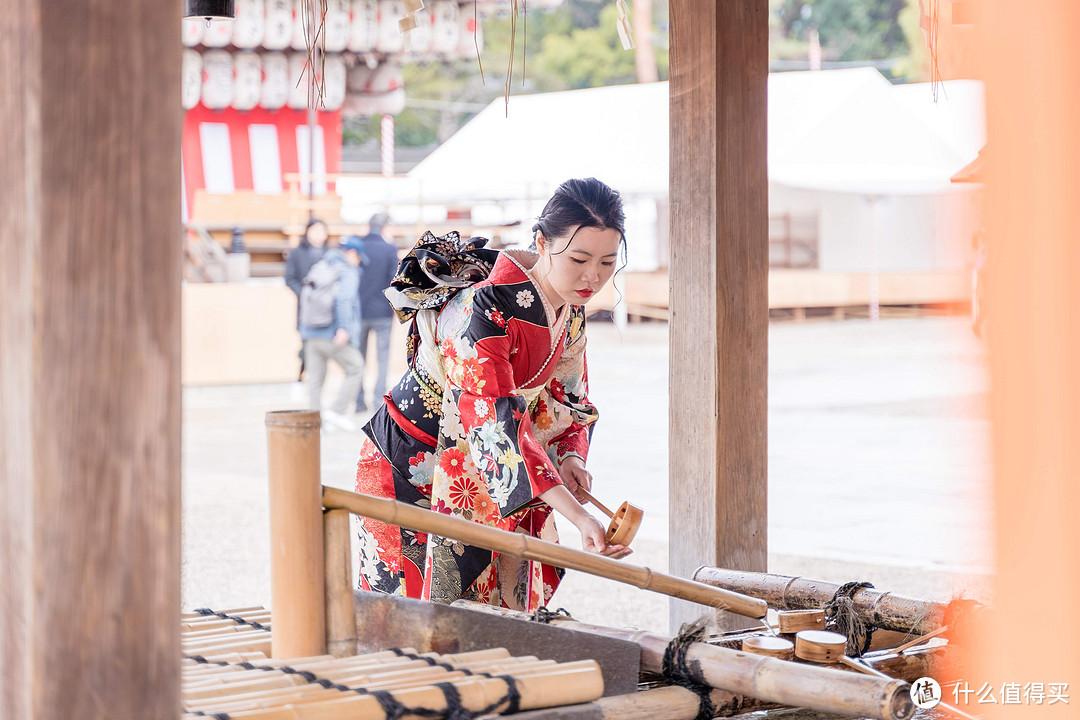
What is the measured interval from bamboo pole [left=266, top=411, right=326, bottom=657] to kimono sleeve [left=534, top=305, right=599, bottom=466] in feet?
3.41

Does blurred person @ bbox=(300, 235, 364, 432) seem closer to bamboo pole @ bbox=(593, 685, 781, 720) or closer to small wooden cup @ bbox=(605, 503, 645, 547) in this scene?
small wooden cup @ bbox=(605, 503, 645, 547)

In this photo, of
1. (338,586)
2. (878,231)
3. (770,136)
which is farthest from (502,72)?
(338,586)

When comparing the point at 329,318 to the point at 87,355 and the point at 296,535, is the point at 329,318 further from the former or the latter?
the point at 87,355

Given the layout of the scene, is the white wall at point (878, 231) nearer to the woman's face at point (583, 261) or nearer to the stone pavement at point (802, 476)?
the stone pavement at point (802, 476)

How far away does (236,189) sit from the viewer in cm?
1284

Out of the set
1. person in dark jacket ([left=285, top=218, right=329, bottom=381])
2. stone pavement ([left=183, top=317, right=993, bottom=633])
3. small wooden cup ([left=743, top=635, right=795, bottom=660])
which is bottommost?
stone pavement ([left=183, top=317, right=993, bottom=633])

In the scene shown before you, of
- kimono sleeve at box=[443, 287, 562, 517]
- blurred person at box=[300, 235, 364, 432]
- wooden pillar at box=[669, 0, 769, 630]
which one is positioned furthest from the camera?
blurred person at box=[300, 235, 364, 432]

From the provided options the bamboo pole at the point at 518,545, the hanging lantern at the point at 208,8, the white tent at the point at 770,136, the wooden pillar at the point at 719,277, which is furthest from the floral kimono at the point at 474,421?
the white tent at the point at 770,136

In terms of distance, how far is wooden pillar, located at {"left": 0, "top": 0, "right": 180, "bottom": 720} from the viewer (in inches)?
41.1

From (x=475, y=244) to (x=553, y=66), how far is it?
18228 mm

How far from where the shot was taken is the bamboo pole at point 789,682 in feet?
4.90

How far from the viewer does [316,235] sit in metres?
8.45

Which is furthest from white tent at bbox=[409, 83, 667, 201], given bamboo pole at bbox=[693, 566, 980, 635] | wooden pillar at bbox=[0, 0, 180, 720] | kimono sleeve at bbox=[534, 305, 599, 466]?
wooden pillar at bbox=[0, 0, 180, 720]

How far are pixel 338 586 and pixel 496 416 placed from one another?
2.32ft
